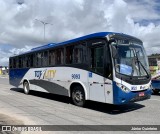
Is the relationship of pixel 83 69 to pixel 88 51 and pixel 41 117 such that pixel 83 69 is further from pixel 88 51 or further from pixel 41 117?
pixel 41 117

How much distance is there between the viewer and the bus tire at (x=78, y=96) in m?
12.1

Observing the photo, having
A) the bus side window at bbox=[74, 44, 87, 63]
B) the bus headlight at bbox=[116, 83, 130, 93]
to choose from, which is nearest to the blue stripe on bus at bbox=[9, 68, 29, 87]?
the bus side window at bbox=[74, 44, 87, 63]

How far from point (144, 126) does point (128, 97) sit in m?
2.05

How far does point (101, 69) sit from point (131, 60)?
1.20 m

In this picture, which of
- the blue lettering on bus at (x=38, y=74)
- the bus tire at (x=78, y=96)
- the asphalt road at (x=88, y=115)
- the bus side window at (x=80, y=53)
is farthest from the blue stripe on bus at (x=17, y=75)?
the asphalt road at (x=88, y=115)

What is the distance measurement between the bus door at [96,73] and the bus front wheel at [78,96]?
0.82m

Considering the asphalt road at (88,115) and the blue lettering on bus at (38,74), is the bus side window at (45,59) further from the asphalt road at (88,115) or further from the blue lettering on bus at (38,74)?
the asphalt road at (88,115)

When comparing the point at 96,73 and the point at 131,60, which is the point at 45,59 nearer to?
the point at 96,73

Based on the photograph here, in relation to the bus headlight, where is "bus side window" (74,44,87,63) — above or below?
above

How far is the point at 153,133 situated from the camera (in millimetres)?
7391

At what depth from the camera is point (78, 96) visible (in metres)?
12.3

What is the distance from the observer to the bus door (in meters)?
10.7

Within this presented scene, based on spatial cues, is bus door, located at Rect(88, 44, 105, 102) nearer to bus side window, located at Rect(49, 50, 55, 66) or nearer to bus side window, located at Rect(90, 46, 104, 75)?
bus side window, located at Rect(90, 46, 104, 75)

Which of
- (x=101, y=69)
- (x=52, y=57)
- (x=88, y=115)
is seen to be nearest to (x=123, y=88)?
(x=101, y=69)
